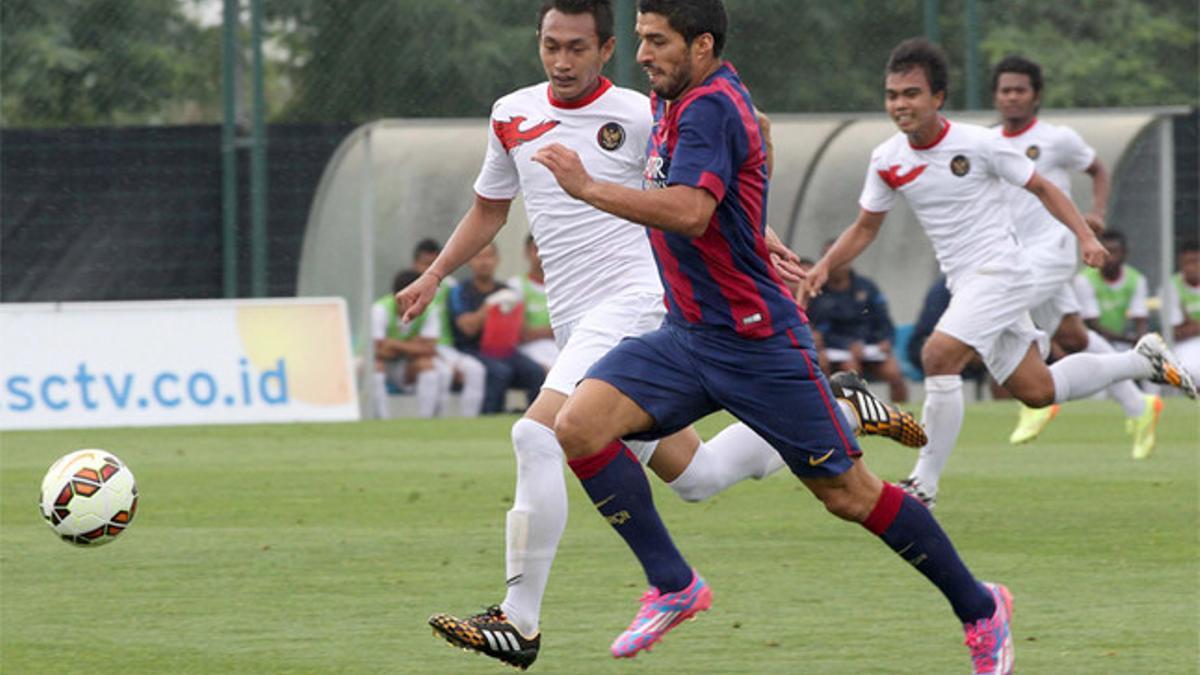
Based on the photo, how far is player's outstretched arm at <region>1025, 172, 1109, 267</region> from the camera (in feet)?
30.7

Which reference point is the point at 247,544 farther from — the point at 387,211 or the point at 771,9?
the point at 771,9

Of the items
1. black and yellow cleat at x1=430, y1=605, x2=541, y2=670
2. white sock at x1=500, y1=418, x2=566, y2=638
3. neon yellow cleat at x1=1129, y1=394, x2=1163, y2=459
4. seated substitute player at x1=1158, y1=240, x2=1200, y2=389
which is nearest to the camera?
black and yellow cleat at x1=430, y1=605, x2=541, y2=670

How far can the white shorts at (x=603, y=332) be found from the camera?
21.9 feet

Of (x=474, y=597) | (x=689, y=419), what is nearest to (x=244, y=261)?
(x=474, y=597)

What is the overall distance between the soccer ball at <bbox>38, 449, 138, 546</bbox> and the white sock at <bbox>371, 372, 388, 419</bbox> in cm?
964

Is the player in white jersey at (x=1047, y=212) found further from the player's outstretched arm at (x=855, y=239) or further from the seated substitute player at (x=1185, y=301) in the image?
the seated substitute player at (x=1185, y=301)

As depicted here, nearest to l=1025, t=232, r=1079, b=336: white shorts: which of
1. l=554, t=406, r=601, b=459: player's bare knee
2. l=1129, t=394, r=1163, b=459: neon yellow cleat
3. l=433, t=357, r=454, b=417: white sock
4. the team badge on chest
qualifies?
l=1129, t=394, r=1163, b=459: neon yellow cleat

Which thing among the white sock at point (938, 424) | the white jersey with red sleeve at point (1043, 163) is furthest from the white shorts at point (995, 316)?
the white jersey with red sleeve at point (1043, 163)

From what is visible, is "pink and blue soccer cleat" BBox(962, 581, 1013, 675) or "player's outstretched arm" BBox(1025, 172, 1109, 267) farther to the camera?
"player's outstretched arm" BBox(1025, 172, 1109, 267)

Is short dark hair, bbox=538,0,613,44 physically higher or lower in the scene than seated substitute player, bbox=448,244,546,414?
higher

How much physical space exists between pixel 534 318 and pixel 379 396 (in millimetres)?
1345

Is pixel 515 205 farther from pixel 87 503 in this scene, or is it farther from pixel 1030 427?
pixel 87 503

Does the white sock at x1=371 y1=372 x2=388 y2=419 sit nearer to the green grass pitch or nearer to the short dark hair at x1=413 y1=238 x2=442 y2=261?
the short dark hair at x1=413 y1=238 x2=442 y2=261

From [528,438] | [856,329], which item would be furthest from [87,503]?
[856,329]
